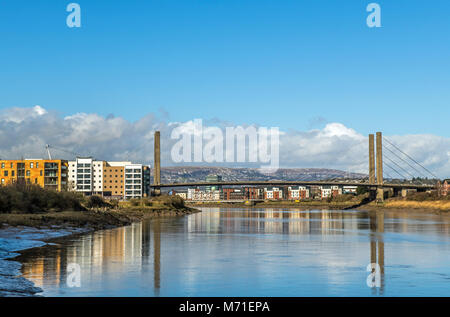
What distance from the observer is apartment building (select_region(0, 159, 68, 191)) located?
5320 inches

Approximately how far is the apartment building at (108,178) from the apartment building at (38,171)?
33.5 m

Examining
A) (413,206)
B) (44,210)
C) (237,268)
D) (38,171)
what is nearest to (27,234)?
(237,268)

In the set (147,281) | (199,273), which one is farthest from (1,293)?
(199,273)

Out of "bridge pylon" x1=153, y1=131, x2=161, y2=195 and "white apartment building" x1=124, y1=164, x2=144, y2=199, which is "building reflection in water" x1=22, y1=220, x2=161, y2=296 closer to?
"bridge pylon" x1=153, y1=131, x2=161, y2=195

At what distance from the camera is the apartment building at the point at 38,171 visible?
135 m

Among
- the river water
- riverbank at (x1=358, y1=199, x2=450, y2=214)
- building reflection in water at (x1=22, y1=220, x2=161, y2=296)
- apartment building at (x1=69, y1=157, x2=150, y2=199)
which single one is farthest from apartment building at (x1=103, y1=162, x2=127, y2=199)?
the river water

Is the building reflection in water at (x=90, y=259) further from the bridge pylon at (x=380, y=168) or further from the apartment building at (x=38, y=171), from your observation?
the bridge pylon at (x=380, y=168)

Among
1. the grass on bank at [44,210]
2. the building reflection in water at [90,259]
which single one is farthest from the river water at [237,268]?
the grass on bank at [44,210]

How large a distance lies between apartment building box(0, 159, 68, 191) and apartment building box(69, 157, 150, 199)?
33531 mm
